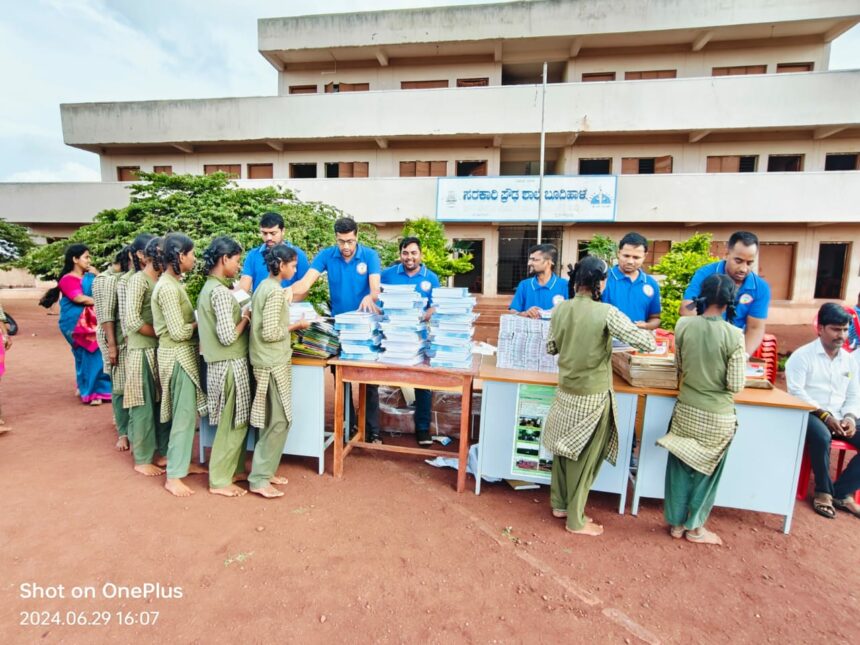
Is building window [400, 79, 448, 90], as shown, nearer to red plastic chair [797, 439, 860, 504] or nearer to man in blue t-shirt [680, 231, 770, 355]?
man in blue t-shirt [680, 231, 770, 355]

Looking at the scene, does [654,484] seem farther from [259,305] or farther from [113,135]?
[113,135]

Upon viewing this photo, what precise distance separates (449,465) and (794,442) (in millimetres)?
2300

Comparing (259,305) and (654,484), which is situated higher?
(259,305)

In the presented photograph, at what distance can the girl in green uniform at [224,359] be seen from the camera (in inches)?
112

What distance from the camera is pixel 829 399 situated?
3.21 meters

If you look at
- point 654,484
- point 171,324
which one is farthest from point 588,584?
point 171,324

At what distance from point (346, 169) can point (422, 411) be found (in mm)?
11175

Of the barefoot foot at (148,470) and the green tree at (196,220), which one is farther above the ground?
the green tree at (196,220)

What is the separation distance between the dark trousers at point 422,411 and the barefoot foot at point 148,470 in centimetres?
204

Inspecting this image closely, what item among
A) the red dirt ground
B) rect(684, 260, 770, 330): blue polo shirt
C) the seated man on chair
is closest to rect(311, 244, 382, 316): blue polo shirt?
the red dirt ground

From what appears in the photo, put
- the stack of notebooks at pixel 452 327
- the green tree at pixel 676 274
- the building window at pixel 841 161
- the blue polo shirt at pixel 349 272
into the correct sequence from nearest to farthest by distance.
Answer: the stack of notebooks at pixel 452 327 → the blue polo shirt at pixel 349 272 → the green tree at pixel 676 274 → the building window at pixel 841 161

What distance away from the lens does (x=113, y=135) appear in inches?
541

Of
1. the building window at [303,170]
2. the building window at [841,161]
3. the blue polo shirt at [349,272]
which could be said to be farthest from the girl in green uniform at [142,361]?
the building window at [841,161]

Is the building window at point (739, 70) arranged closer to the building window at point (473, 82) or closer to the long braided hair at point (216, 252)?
the building window at point (473, 82)
